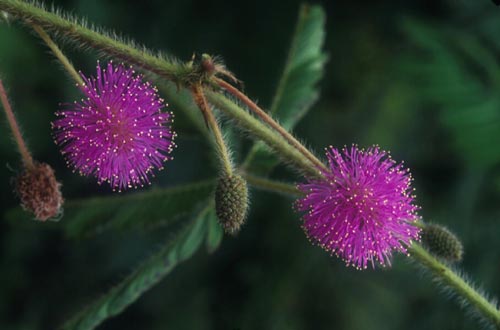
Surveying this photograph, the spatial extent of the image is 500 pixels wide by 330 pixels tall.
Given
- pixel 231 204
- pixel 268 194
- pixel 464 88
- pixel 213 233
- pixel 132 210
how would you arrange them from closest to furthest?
pixel 231 204 → pixel 213 233 → pixel 132 210 → pixel 464 88 → pixel 268 194

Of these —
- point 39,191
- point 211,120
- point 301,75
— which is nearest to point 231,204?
point 211,120

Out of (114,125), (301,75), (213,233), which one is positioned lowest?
(213,233)

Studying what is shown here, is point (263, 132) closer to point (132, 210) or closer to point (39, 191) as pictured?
point (39, 191)

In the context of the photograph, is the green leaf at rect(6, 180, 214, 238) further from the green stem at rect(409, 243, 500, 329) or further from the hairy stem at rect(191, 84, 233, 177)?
the green stem at rect(409, 243, 500, 329)

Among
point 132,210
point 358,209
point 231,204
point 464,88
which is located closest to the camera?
point 231,204

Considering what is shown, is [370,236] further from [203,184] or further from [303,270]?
[303,270]

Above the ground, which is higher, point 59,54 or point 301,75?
point 301,75

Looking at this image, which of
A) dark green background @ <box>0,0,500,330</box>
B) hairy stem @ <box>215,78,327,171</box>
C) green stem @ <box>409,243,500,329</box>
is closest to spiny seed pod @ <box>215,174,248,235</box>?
hairy stem @ <box>215,78,327,171</box>
